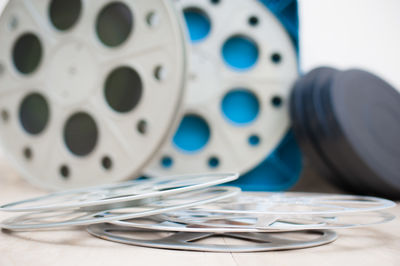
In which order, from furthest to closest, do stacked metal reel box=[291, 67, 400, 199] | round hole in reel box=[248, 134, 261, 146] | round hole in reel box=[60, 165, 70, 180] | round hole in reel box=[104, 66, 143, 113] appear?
round hole in reel box=[248, 134, 261, 146]
round hole in reel box=[60, 165, 70, 180]
round hole in reel box=[104, 66, 143, 113]
stacked metal reel box=[291, 67, 400, 199]

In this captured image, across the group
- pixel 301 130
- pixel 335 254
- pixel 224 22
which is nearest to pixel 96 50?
pixel 224 22

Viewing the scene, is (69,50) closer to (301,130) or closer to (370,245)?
(301,130)

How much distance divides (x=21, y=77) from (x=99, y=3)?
18.4 inches

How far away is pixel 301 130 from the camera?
1.42 meters

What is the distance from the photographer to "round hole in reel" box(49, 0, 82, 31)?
1464 millimetres

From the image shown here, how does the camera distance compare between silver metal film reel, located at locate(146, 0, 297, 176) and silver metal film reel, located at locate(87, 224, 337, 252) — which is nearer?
silver metal film reel, located at locate(87, 224, 337, 252)

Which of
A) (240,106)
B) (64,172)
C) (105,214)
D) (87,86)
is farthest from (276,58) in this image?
(105,214)

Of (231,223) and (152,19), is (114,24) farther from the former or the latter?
(231,223)

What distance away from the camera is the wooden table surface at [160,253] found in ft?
1.92

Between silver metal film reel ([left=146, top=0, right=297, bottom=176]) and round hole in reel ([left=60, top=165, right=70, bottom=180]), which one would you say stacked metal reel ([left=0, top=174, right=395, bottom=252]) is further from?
silver metal film reel ([left=146, top=0, right=297, bottom=176])

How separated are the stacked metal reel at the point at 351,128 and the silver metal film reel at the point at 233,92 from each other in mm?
144

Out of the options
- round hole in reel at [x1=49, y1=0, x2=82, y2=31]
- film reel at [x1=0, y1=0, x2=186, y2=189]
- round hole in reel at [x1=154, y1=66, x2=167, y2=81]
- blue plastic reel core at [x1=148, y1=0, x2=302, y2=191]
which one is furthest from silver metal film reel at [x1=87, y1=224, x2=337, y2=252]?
round hole in reel at [x1=49, y1=0, x2=82, y2=31]

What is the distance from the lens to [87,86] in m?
1.37

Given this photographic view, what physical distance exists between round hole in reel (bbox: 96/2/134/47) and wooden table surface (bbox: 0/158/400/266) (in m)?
0.82
